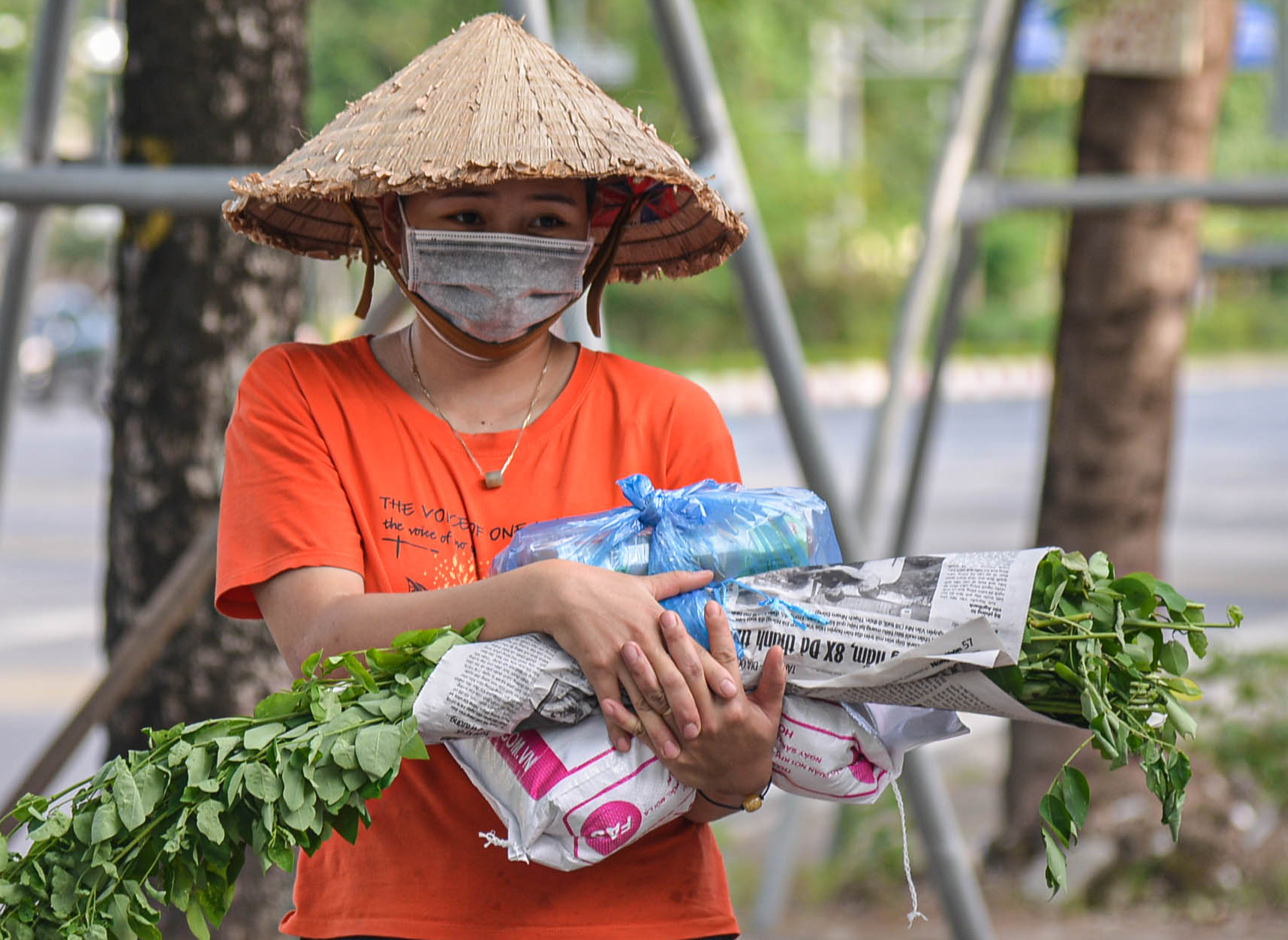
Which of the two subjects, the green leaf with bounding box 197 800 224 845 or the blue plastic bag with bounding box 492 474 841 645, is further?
the blue plastic bag with bounding box 492 474 841 645

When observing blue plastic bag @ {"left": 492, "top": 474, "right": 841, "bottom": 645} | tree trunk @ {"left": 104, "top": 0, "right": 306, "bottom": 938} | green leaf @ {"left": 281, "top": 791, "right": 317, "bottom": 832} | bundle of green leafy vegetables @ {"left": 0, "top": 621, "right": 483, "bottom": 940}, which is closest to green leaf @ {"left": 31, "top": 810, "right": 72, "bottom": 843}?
bundle of green leafy vegetables @ {"left": 0, "top": 621, "right": 483, "bottom": 940}

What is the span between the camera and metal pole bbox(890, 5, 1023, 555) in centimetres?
430

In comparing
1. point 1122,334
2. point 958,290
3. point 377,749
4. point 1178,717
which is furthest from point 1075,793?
point 1122,334

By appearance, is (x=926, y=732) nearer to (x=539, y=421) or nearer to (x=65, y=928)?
(x=539, y=421)

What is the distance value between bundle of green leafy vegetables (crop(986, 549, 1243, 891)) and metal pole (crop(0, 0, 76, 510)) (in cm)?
238

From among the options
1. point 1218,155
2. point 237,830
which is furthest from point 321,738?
point 1218,155

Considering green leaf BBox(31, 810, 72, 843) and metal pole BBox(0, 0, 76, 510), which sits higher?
metal pole BBox(0, 0, 76, 510)

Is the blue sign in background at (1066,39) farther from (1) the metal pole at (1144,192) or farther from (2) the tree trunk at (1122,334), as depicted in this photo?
(1) the metal pole at (1144,192)

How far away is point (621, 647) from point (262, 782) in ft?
1.24

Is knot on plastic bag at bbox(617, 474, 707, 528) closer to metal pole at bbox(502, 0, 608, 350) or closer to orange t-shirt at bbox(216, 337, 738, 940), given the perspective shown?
orange t-shirt at bbox(216, 337, 738, 940)

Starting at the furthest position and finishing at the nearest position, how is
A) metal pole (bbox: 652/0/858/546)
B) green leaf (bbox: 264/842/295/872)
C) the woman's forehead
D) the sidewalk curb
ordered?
the sidewalk curb < metal pole (bbox: 652/0/858/546) < the woman's forehead < green leaf (bbox: 264/842/295/872)

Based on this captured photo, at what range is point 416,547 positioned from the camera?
5.96ft

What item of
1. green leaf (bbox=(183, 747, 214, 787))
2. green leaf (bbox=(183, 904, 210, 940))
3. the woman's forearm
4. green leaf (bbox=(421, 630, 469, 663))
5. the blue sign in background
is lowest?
green leaf (bbox=(183, 904, 210, 940))

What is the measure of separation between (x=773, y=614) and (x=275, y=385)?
621 millimetres
